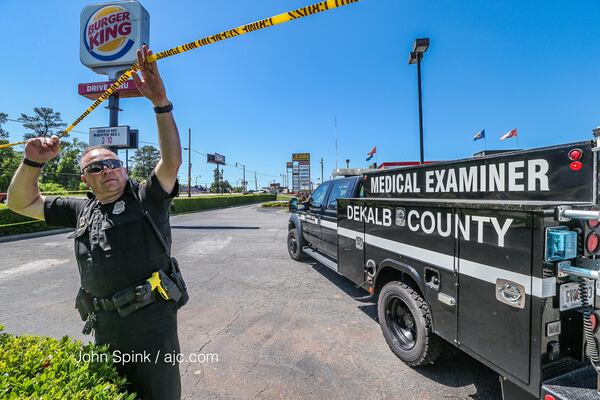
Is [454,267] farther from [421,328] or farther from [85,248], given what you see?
[85,248]

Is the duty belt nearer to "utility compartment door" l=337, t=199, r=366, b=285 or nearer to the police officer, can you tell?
the police officer

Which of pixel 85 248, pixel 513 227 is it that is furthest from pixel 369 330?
pixel 85 248

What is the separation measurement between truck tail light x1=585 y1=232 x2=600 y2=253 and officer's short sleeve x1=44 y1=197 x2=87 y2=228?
10.8 ft

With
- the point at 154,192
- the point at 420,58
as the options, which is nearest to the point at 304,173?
the point at 420,58

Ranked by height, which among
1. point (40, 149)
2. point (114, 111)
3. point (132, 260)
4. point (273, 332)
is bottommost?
point (273, 332)

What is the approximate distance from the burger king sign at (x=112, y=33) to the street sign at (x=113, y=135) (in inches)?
131

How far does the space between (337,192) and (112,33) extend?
51.1 feet

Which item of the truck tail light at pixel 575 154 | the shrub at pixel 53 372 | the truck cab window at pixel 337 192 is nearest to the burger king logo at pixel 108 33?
the truck cab window at pixel 337 192

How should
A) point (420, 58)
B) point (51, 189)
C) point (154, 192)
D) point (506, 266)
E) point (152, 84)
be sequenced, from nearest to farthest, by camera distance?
point (152, 84), point (154, 192), point (506, 266), point (420, 58), point (51, 189)

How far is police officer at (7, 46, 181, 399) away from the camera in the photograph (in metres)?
1.71

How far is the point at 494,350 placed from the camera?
2018 millimetres

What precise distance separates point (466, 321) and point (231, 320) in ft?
9.95

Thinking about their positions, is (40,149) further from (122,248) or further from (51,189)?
(51,189)

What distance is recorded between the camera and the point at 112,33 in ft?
47.2
